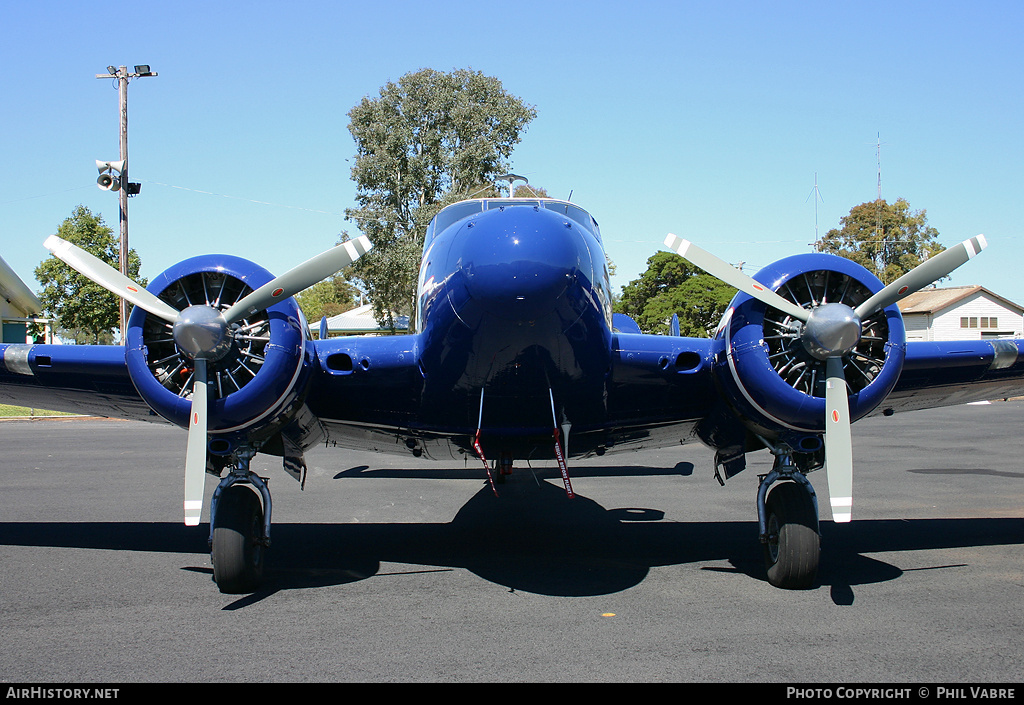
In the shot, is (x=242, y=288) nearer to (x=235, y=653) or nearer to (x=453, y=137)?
→ (x=235, y=653)

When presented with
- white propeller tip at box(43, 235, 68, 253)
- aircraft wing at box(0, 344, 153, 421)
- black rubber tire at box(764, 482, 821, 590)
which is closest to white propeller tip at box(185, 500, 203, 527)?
aircraft wing at box(0, 344, 153, 421)

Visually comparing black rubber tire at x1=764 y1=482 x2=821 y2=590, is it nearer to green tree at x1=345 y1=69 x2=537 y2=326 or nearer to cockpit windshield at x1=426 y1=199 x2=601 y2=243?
cockpit windshield at x1=426 y1=199 x2=601 y2=243

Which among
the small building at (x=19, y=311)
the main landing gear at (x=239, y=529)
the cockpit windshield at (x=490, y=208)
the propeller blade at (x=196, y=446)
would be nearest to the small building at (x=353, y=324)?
the small building at (x=19, y=311)

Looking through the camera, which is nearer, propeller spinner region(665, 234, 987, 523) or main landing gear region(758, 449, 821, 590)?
propeller spinner region(665, 234, 987, 523)

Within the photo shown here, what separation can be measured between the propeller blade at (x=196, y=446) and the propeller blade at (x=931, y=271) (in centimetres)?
537

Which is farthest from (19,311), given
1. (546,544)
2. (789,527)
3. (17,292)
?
(789,527)

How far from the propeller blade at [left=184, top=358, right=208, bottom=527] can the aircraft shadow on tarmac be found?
89 centimetres

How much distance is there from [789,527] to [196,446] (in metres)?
5.07

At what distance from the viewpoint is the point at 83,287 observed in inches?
1727

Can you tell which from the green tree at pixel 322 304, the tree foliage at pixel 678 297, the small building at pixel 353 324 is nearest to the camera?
the tree foliage at pixel 678 297

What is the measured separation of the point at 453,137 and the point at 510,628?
126 ft

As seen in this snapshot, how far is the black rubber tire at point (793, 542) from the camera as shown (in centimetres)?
684

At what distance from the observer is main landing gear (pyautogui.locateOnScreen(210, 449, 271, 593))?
677 centimetres

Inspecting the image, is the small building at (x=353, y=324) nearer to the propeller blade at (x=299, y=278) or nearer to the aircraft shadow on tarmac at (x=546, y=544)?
the aircraft shadow on tarmac at (x=546, y=544)
